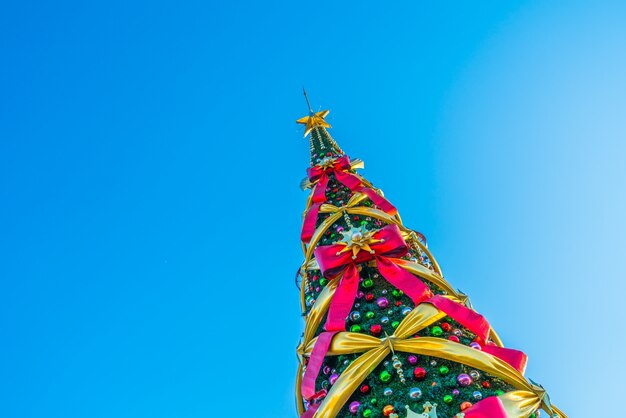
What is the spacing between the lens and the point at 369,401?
502 cm

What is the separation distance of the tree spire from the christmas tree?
3.79 meters

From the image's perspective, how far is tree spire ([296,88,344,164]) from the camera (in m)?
11.7

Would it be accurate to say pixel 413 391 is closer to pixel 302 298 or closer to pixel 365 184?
pixel 302 298

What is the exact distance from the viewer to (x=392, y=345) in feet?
17.1

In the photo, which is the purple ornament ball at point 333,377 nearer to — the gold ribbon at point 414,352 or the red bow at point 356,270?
the gold ribbon at point 414,352

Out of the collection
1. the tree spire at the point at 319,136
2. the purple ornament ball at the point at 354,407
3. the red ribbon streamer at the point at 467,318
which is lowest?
the purple ornament ball at the point at 354,407

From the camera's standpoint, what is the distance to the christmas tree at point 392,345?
4766mm

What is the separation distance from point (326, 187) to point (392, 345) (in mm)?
4916

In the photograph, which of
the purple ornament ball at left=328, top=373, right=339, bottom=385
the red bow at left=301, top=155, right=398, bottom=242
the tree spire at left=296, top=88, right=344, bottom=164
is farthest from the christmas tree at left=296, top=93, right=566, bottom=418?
the tree spire at left=296, top=88, right=344, bottom=164

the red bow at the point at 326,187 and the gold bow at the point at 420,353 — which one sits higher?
the red bow at the point at 326,187

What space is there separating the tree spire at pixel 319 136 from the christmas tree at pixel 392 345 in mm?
3789

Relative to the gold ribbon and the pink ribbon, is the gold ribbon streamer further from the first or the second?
the pink ribbon

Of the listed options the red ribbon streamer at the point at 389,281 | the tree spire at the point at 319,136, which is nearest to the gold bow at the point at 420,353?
the red ribbon streamer at the point at 389,281

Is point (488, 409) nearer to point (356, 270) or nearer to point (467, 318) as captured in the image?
point (467, 318)
